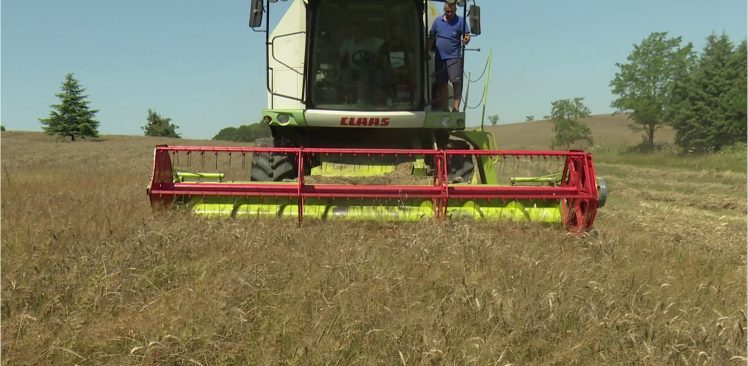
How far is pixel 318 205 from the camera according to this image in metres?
4.38

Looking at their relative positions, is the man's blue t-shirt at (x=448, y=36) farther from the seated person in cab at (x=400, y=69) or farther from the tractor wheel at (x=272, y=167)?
the tractor wheel at (x=272, y=167)

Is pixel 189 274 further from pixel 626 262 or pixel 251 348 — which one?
pixel 626 262

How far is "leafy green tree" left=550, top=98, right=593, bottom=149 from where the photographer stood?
49.7 metres

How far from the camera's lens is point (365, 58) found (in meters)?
5.68

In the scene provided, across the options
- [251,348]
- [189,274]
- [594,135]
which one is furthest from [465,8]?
[594,135]

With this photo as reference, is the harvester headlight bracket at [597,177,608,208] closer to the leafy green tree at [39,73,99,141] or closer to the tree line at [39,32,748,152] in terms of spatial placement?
the tree line at [39,32,748,152]

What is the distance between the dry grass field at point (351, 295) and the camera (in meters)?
2.07

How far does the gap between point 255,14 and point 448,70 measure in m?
2.15

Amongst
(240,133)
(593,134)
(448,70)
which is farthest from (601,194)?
(240,133)

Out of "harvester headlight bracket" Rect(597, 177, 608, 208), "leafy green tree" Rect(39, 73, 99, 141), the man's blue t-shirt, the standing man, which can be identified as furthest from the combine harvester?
"leafy green tree" Rect(39, 73, 99, 141)

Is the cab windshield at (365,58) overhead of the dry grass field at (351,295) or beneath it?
overhead

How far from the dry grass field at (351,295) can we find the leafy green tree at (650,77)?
4047cm

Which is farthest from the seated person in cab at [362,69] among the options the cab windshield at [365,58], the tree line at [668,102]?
the tree line at [668,102]

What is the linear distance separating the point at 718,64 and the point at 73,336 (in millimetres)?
37068
